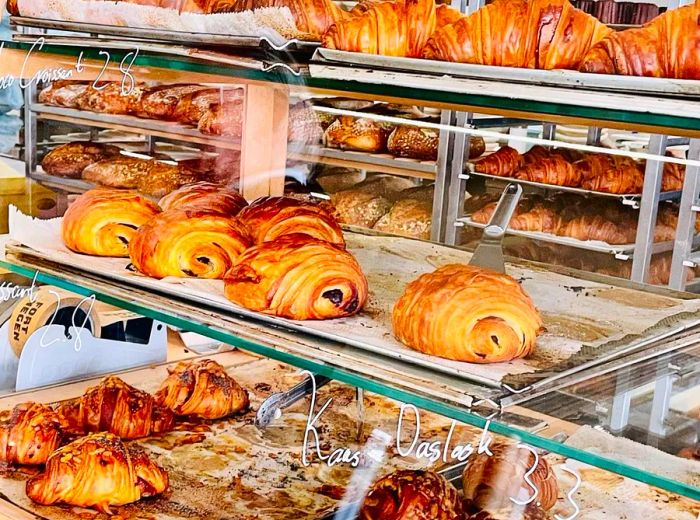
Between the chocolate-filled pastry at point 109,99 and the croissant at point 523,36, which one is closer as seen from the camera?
the croissant at point 523,36

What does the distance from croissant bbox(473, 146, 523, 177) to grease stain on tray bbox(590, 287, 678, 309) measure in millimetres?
2127

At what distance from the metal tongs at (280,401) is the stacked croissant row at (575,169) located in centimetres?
183

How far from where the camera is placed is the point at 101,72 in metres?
1.51

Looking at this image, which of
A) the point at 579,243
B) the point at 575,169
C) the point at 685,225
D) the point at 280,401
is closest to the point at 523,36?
the point at 280,401

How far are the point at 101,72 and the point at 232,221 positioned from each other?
15.5 inches

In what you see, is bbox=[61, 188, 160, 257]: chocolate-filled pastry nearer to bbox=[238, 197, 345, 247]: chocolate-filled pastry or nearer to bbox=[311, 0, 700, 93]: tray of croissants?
bbox=[238, 197, 345, 247]: chocolate-filled pastry

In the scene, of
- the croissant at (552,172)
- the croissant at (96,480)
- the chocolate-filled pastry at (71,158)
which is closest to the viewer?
the croissant at (96,480)

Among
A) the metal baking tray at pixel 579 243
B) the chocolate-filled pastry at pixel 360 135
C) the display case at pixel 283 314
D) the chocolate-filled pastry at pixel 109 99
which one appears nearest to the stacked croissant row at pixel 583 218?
the metal baking tray at pixel 579 243

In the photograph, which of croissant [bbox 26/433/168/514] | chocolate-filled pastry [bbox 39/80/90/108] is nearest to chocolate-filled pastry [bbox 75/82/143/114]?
chocolate-filled pastry [bbox 39/80/90/108]

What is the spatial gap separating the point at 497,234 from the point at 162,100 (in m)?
0.88

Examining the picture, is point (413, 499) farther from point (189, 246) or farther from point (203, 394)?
point (203, 394)

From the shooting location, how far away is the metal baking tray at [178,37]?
123 centimetres

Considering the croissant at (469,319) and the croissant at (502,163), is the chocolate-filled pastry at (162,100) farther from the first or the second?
the croissant at (502,163)

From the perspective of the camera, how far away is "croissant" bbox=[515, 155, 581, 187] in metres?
3.32
